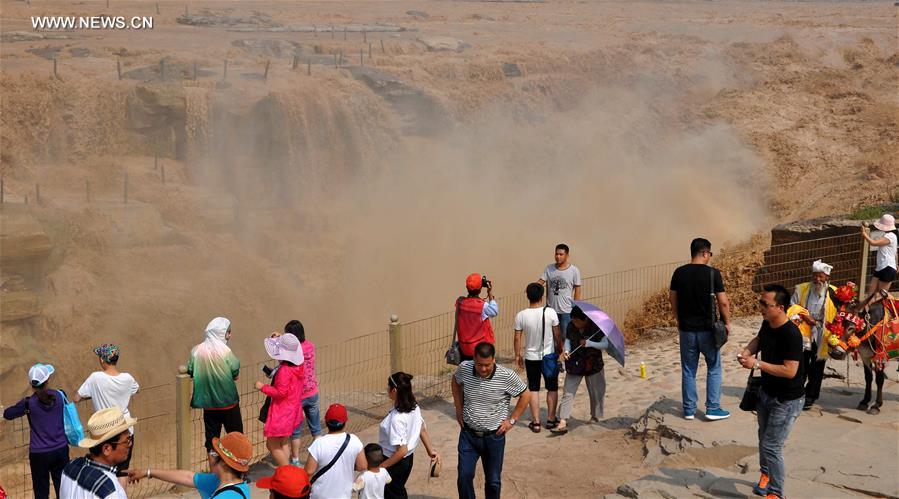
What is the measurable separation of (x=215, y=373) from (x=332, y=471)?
8.11 feet

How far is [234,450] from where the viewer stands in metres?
4.77

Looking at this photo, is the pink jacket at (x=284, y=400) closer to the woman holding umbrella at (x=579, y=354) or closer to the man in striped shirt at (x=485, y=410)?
the man in striped shirt at (x=485, y=410)

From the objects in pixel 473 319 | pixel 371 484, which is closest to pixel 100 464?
pixel 371 484

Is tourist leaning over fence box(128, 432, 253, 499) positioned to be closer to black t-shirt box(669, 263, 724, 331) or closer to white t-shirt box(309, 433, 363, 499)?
white t-shirt box(309, 433, 363, 499)

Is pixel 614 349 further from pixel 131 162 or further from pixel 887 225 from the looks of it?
pixel 131 162

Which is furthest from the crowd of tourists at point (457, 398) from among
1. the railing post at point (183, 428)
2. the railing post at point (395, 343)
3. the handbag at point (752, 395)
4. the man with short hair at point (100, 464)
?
the railing post at point (395, 343)

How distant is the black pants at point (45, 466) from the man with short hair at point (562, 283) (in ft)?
15.4

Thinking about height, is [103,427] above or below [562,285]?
below

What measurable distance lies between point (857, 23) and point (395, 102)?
112 ft

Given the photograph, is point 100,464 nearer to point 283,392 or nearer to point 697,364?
point 283,392

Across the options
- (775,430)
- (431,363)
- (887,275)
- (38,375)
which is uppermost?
(887,275)

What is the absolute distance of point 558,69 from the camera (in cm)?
4278

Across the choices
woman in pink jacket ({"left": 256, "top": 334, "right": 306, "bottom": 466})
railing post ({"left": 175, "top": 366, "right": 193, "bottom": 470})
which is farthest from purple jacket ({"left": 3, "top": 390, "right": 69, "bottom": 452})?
railing post ({"left": 175, "top": 366, "right": 193, "bottom": 470})

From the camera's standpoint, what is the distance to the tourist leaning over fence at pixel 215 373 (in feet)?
25.4
